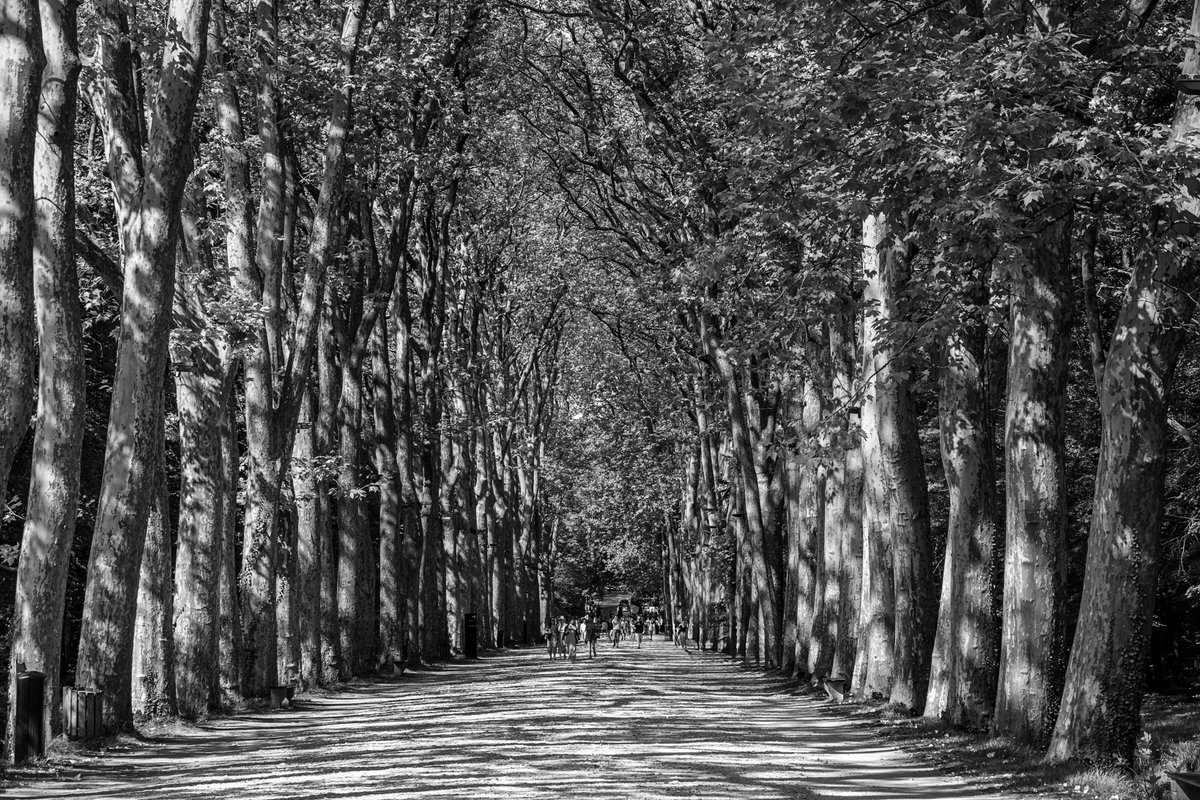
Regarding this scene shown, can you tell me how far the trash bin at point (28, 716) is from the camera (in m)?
14.4

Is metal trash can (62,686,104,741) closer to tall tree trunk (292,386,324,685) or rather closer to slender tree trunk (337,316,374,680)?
tall tree trunk (292,386,324,685)

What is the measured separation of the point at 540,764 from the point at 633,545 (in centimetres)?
8287

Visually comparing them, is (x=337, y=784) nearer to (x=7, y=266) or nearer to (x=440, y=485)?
(x=7, y=266)

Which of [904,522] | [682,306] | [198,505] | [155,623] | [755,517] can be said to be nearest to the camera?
[155,623]

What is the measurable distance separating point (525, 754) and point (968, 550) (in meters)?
5.69

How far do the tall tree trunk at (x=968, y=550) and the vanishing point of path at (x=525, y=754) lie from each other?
1.08 metres

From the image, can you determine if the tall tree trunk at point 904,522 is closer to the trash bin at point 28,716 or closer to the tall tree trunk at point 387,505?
the trash bin at point 28,716

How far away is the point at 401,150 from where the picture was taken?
2933cm

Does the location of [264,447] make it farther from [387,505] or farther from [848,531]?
[387,505]

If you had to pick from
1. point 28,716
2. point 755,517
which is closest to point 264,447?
point 28,716

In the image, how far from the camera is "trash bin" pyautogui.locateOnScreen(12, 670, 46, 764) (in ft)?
47.3

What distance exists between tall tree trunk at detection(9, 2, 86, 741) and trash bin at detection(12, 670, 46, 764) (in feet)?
0.70

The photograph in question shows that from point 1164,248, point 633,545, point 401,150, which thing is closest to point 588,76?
point 401,150

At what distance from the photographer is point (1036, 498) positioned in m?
14.6
